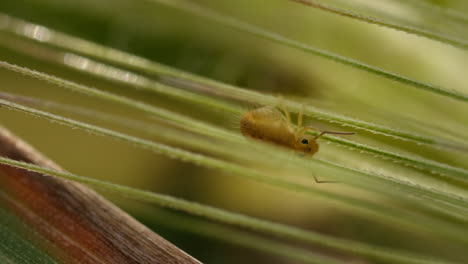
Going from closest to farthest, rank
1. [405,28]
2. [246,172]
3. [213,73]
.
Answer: [405,28] < [246,172] < [213,73]

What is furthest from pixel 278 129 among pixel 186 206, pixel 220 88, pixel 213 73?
pixel 213 73

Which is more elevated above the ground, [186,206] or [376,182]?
[376,182]

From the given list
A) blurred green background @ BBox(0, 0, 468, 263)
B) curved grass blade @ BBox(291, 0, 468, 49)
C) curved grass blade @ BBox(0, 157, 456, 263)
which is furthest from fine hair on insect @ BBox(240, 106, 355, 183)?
blurred green background @ BBox(0, 0, 468, 263)

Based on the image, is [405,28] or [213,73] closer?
[405,28]

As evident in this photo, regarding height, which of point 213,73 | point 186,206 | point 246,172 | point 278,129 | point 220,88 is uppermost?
point 213,73

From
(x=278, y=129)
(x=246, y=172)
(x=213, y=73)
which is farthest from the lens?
(x=213, y=73)

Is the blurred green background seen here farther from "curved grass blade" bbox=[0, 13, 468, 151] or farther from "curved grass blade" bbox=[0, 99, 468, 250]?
"curved grass blade" bbox=[0, 99, 468, 250]

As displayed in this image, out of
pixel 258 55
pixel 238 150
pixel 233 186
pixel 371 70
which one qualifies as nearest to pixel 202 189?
pixel 233 186

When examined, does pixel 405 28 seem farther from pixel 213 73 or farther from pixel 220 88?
pixel 213 73
